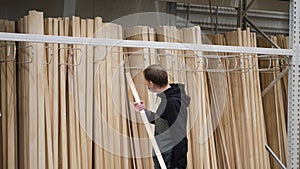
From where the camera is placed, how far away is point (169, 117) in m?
2.82

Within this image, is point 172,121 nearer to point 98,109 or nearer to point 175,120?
point 175,120

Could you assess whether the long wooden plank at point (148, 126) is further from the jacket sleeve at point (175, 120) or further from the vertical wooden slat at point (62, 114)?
the vertical wooden slat at point (62, 114)

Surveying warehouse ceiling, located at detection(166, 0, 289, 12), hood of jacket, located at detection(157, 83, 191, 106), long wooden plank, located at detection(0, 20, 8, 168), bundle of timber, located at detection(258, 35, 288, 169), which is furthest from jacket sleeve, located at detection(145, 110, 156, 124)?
warehouse ceiling, located at detection(166, 0, 289, 12)

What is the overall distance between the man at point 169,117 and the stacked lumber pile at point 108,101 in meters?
0.25

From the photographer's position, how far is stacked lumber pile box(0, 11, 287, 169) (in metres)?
2.80

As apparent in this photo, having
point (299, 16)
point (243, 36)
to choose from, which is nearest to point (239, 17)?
point (243, 36)

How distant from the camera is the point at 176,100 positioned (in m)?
2.82

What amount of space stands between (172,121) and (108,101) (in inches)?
17.0

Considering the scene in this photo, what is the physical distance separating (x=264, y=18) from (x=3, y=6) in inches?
93.9

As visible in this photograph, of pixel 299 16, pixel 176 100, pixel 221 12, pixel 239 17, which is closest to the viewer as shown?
pixel 176 100

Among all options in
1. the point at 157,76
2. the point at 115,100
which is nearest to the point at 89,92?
the point at 115,100

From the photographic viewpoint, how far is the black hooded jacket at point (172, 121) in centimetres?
282

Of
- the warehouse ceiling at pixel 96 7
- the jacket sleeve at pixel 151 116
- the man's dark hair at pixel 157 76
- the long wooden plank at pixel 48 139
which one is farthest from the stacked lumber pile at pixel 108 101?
the warehouse ceiling at pixel 96 7

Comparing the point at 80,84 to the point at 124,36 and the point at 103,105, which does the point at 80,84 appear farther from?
the point at 124,36
